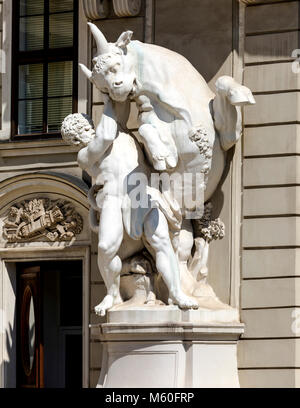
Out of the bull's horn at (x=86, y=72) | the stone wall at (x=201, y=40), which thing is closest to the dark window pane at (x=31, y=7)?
the stone wall at (x=201, y=40)

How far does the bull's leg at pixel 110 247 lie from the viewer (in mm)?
17469

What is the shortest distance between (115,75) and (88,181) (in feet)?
5.99

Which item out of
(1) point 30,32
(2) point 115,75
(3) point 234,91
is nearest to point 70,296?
(1) point 30,32

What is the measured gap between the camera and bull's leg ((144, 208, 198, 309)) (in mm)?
17359

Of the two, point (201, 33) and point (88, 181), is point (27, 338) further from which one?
point (201, 33)

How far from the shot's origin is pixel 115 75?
57.4 feet

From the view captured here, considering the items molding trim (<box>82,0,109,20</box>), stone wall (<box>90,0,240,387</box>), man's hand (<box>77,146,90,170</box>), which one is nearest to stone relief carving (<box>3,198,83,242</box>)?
stone wall (<box>90,0,240,387</box>)

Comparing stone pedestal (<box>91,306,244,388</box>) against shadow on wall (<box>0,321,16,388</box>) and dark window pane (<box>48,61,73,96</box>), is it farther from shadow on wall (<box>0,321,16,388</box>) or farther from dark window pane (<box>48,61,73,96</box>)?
dark window pane (<box>48,61,73,96</box>)

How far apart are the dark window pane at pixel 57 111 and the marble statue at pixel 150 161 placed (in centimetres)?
Result: 153

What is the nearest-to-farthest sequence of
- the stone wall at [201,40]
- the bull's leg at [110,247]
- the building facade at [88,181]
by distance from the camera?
the bull's leg at [110,247] → the building facade at [88,181] → the stone wall at [201,40]

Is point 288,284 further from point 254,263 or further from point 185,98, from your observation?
point 185,98

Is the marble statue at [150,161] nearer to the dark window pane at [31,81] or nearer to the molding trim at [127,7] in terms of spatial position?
the molding trim at [127,7]

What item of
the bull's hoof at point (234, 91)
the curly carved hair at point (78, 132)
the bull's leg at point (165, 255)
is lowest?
the bull's leg at point (165, 255)

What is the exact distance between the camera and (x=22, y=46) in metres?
19.7
